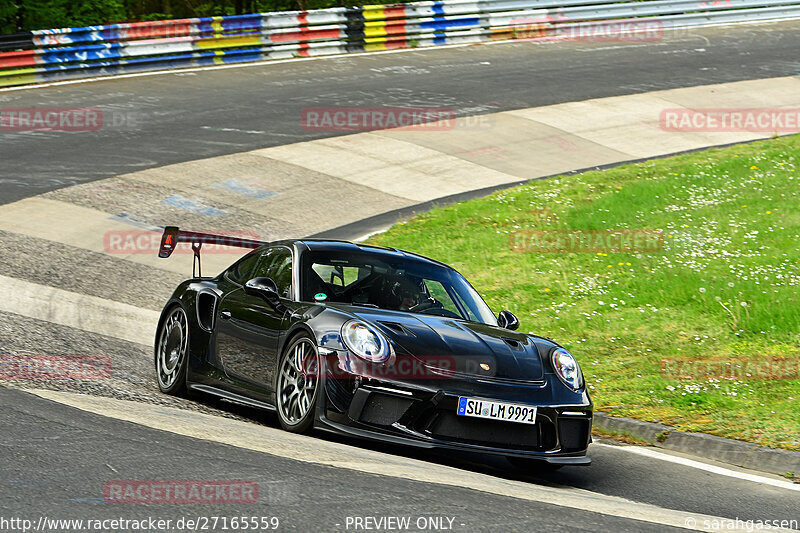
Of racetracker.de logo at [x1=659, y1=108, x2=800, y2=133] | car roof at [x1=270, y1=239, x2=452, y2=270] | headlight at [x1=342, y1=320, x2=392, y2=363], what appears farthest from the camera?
racetracker.de logo at [x1=659, y1=108, x2=800, y2=133]

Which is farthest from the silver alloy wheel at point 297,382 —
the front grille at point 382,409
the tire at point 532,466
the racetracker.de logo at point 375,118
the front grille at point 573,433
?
the racetracker.de logo at point 375,118

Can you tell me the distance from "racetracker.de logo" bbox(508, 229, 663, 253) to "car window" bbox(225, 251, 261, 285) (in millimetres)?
6134

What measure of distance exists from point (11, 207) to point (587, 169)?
9762 mm

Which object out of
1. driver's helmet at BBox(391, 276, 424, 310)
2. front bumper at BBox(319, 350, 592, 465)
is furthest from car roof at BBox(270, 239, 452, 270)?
front bumper at BBox(319, 350, 592, 465)

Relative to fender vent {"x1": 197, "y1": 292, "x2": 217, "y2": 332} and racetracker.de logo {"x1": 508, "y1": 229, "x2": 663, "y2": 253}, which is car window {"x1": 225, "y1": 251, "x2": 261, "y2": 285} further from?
racetracker.de logo {"x1": 508, "y1": 229, "x2": 663, "y2": 253}

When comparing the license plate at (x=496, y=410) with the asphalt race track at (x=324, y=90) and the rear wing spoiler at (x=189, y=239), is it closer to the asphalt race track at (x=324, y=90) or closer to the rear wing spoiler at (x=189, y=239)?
the rear wing spoiler at (x=189, y=239)

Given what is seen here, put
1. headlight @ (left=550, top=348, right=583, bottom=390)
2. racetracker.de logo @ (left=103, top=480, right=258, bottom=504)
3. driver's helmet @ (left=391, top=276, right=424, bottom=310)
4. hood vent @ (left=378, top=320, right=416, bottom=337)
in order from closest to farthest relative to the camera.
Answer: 1. racetracker.de logo @ (left=103, top=480, right=258, bottom=504)
2. hood vent @ (left=378, top=320, right=416, bottom=337)
3. headlight @ (left=550, top=348, right=583, bottom=390)
4. driver's helmet @ (left=391, top=276, right=424, bottom=310)

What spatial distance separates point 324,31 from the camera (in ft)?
87.0

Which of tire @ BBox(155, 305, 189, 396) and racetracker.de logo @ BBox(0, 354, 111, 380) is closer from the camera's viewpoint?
racetracker.de logo @ BBox(0, 354, 111, 380)

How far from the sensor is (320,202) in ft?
55.2

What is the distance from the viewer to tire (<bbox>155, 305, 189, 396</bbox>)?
27.2ft

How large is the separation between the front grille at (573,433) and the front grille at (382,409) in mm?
1046

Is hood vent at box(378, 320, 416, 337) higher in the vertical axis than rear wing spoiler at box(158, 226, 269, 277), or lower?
lower

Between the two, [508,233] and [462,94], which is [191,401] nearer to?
[508,233]
